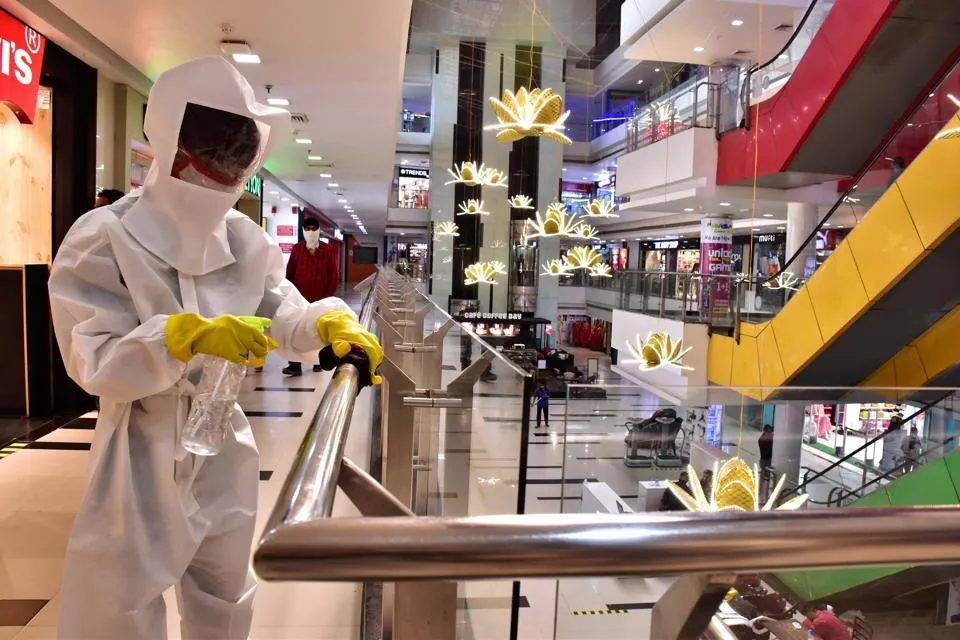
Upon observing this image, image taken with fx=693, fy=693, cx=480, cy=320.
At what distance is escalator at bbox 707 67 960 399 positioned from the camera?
6.30m

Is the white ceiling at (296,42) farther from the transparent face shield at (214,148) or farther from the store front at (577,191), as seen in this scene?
the store front at (577,191)

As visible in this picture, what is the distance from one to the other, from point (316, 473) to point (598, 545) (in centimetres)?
27

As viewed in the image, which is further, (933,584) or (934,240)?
(934,240)

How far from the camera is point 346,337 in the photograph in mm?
1696

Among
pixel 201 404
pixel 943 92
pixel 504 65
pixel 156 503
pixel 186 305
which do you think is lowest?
pixel 156 503

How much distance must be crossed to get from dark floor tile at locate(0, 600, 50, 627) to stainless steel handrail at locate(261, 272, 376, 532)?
7.52 ft

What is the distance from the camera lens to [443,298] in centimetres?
1897

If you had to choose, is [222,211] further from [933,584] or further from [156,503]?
[933,584]

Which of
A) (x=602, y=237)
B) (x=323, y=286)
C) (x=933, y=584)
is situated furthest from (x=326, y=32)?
(x=602, y=237)

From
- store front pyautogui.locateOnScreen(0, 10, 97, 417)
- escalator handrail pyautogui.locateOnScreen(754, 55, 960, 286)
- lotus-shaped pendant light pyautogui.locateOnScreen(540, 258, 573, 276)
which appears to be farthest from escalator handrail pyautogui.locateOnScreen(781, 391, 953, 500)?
lotus-shaped pendant light pyautogui.locateOnScreen(540, 258, 573, 276)

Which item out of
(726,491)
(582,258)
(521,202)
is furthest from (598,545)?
(521,202)

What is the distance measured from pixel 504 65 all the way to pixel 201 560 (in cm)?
1698

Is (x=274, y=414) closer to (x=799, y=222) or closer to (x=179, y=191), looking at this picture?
(x=179, y=191)

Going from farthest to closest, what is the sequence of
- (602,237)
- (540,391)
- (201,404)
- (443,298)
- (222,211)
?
(602,237), (443,298), (540,391), (222,211), (201,404)
